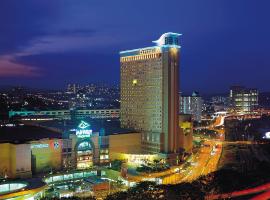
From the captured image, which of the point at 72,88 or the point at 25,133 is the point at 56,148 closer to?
the point at 25,133

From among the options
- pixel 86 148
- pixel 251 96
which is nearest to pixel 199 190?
pixel 86 148

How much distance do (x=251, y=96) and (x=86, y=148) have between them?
97657mm

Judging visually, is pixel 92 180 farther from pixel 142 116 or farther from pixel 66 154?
pixel 142 116

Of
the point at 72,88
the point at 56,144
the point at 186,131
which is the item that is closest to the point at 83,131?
the point at 56,144

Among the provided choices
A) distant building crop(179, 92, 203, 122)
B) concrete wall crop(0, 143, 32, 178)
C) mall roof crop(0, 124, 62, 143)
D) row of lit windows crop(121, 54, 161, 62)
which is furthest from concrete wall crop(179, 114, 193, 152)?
distant building crop(179, 92, 203, 122)

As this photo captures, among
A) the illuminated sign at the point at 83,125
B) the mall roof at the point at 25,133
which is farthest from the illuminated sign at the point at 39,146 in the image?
the illuminated sign at the point at 83,125

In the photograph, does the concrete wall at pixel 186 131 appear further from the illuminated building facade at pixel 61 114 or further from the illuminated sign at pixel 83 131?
the illuminated building facade at pixel 61 114

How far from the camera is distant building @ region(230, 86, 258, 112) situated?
13025cm

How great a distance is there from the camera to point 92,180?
3953cm

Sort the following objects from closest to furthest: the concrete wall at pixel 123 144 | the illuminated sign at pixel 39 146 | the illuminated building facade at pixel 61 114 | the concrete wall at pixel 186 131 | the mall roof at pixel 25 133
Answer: the illuminated sign at pixel 39 146 < the mall roof at pixel 25 133 < the concrete wall at pixel 123 144 < the concrete wall at pixel 186 131 < the illuminated building facade at pixel 61 114

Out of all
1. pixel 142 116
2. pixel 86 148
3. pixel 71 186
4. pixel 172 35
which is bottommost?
pixel 71 186

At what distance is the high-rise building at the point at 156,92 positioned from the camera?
48844 mm

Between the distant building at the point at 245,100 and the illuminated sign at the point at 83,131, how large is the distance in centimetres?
9396

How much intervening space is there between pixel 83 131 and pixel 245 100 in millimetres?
97261
